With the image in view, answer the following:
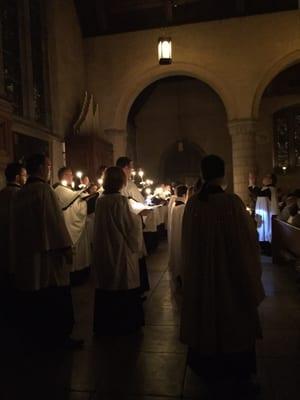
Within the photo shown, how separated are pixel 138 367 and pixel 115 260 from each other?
117 cm

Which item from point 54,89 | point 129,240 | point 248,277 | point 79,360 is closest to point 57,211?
point 129,240

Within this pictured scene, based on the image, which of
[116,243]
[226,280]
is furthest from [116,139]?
[226,280]

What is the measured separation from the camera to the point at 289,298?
5.35 meters

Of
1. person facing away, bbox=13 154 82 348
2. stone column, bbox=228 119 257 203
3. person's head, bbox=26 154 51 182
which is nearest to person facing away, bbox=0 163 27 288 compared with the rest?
person facing away, bbox=13 154 82 348

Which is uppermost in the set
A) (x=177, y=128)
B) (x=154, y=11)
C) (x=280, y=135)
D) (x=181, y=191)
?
(x=154, y=11)

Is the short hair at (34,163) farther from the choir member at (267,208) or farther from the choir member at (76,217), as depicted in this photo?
the choir member at (267,208)

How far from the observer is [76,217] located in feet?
21.2

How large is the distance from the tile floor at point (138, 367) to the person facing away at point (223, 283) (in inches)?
11.5

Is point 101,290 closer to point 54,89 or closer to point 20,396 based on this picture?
point 20,396

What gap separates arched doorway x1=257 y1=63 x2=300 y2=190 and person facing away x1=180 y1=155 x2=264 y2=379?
1202cm

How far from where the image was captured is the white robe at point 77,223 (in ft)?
20.5

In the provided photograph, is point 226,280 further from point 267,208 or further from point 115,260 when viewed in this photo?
point 267,208

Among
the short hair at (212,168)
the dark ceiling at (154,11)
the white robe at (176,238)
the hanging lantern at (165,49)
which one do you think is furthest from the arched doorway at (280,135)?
the short hair at (212,168)

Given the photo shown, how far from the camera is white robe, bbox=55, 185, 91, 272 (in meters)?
6.26
